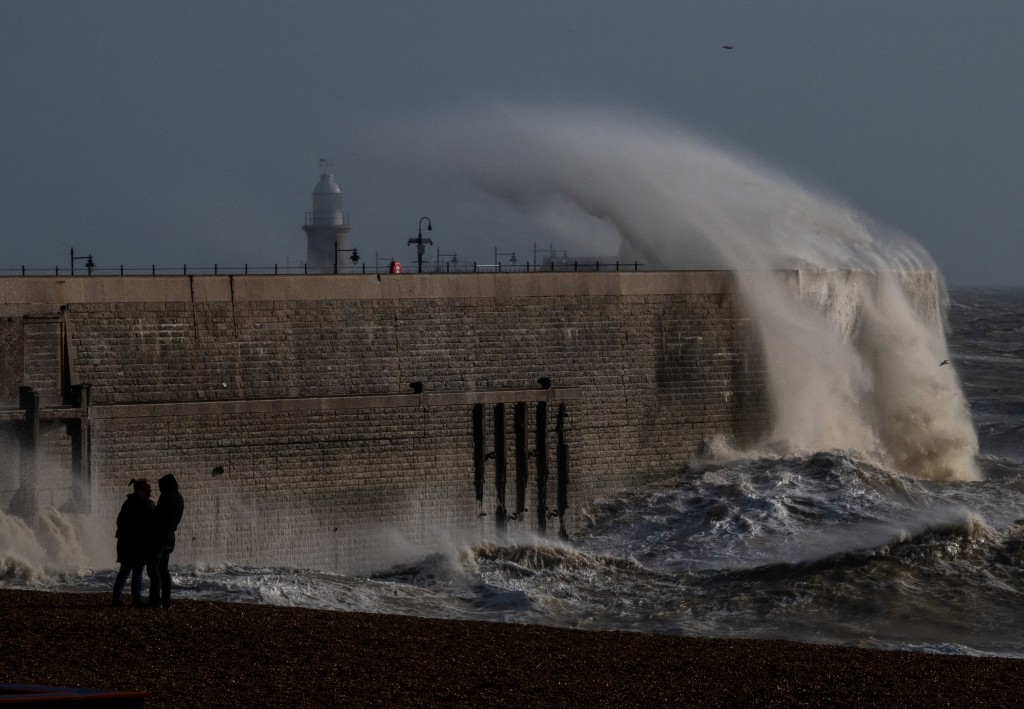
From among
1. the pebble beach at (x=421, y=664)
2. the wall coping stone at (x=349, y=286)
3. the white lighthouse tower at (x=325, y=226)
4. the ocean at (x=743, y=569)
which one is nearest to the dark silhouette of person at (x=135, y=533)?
the pebble beach at (x=421, y=664)

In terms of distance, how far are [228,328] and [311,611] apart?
9219 mm

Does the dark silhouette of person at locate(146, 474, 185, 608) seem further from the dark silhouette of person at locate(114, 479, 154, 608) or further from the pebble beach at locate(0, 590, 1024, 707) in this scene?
the pebble beach at locate(0, 590, 1024, 707)

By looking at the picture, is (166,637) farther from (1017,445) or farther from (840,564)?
(1017,445)

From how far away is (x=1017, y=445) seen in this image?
1467 inches

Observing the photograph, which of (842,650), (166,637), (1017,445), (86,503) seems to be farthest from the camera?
(1017,445)

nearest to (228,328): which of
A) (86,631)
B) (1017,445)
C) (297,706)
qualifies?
(86,631)

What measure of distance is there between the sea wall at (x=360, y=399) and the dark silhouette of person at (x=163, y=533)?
762 cm

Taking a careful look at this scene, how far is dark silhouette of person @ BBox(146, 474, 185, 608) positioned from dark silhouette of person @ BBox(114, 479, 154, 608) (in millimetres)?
60

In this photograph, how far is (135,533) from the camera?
41.7ft

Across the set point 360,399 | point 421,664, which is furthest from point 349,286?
point 421,664

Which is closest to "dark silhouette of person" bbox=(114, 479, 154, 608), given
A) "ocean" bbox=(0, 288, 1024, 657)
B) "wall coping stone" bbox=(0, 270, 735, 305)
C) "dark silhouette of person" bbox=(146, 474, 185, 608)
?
"dark silhouette of person" bbox=(146, 474, 185, 608)

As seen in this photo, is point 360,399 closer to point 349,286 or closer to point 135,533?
point 349,286

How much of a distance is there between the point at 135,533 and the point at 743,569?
32.3 feet

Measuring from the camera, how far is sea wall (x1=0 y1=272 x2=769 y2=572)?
2044cm
